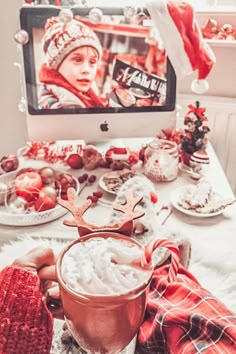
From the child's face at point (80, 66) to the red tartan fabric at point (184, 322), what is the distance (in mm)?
613

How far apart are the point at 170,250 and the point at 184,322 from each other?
99 millimetres

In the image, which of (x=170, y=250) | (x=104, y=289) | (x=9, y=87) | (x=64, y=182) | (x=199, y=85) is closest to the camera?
(x=104, y=289)

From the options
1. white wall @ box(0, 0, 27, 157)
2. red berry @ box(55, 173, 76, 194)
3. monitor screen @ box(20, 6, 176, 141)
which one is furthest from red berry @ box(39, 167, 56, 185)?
white wall @ box(0, 0, 27, 157)

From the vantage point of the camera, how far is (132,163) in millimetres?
1109

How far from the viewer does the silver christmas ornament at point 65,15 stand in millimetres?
1000

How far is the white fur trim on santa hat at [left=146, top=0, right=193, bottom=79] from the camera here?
1.01 meters

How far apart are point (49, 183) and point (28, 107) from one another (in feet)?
0.76

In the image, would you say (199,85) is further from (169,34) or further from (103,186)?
(103,186)

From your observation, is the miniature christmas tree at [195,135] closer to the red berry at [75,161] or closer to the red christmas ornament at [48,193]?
the red berry at [75,161]

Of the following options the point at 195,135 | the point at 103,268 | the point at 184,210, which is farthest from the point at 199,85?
the point at 103,268

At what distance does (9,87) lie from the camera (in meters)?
1.40

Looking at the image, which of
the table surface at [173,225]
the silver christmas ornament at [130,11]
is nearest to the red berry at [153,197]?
the table surface at [173,225]

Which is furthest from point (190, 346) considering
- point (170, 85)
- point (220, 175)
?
point (170, 85)

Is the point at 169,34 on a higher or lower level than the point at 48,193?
higher
